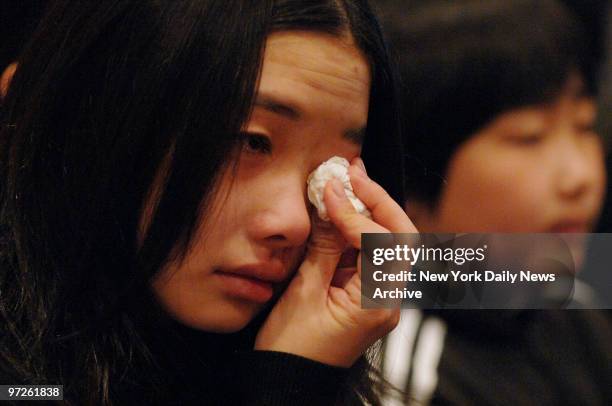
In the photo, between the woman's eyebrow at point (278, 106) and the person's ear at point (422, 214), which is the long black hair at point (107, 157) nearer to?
the woman's eyebrow at point (278, 106)

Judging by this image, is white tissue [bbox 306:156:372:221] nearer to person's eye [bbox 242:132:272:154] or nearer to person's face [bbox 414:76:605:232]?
person's eye [bbox 242:132:272:154]

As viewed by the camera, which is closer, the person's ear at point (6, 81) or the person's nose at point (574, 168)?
the person's ear at point (6, 81)

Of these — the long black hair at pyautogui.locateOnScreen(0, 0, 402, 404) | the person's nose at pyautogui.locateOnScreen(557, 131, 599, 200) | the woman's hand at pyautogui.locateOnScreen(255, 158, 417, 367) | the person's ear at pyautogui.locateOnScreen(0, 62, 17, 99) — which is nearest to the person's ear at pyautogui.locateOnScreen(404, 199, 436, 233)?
the person's nose at pyautogui.locateOnScreen(557, 131, 599, 200)

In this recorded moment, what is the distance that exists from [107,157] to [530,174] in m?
0.71

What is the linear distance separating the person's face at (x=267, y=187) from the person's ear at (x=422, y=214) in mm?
410

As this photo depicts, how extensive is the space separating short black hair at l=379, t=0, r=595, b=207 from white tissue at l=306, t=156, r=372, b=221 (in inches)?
13.8

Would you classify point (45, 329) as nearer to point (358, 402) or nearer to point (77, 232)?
point (77, 232)

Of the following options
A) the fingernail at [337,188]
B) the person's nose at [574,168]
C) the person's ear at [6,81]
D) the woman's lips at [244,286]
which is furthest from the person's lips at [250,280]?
the person's nose at [574,168]

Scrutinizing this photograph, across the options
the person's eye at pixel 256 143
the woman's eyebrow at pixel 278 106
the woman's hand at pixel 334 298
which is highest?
the woman's eyebrow at pixel 278 106

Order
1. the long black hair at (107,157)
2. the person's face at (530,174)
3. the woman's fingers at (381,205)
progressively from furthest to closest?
the person's face at (530,174), the woman's fingers at (381,205), the long black hair at (107,157)

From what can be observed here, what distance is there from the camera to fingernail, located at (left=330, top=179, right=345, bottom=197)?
934mm

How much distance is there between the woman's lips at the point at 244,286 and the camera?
0.93 metres

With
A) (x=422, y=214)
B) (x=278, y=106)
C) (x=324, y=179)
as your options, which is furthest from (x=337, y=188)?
(x=422, y=214)

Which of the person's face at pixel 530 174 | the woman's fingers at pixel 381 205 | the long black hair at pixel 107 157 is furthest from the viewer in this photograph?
the person's face at pixel 530 174
